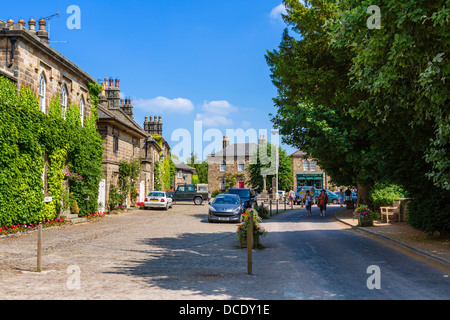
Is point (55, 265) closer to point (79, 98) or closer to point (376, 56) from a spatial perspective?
point (376, 56)

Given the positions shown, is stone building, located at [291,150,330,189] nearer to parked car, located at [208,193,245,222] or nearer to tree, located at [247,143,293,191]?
tree, located at [247,143,293,191]

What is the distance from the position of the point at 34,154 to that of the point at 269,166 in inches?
1865

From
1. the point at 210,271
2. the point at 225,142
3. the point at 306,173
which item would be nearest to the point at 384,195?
the point at 210,271

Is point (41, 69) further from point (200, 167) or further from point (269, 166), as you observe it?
point (200, 167)


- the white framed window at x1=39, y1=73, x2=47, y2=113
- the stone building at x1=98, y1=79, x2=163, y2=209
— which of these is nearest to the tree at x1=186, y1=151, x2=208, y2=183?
the stone building at x1=98, y1=79, x2=163, y2=209

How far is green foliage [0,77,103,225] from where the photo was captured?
15.0 meters

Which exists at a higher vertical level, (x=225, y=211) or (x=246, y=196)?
(x=246, y=196)

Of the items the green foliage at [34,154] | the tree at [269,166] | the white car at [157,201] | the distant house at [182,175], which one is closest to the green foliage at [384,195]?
the white car at [157,201]

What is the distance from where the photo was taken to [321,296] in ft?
21.8

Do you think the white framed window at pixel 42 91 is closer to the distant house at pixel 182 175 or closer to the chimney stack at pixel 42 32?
the chimney stack at pixel 42 32

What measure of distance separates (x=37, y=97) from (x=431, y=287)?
17.0 meters

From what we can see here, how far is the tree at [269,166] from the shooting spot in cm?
5978

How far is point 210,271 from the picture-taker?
29.8ft

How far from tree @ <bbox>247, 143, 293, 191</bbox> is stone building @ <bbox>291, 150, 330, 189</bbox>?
106 inches
